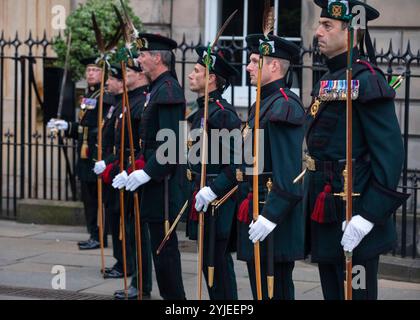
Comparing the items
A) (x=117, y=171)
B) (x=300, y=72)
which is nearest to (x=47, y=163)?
(x=300, y=72)

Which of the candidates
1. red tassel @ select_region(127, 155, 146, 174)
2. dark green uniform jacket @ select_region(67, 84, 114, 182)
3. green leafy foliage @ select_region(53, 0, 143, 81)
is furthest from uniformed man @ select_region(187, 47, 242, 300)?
green leafy foliage @ select_region(53, 0, 143, 81)

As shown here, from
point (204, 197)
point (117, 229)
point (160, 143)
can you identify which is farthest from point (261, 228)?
point (117, 229)

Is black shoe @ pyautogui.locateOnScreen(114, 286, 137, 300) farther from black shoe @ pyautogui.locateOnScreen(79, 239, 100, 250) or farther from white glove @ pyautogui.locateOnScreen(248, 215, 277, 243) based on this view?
white glove @ pyautogui.locateOnScreen(248, 215, 277, 243)

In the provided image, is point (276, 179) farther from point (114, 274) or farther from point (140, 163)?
point (114, 274)

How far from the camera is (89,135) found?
1081 centimetres

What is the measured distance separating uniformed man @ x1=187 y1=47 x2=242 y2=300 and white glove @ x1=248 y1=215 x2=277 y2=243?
106cm

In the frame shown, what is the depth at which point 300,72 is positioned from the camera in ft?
38.0

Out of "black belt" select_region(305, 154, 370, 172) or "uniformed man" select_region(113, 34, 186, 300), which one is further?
"uniformed man" select_region(113, 34, 186, 300)

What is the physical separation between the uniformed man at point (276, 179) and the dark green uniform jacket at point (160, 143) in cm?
135

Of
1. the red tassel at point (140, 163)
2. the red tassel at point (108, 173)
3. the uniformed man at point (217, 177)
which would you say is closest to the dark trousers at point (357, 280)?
the uniformed man at point (217, 177)

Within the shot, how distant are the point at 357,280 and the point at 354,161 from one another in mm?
661

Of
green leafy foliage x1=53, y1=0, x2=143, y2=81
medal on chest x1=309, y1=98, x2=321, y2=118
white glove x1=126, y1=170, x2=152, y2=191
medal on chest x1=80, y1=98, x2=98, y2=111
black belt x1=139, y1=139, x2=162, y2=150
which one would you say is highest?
green leafy foliage x1=53, y1=0, x2=143, y2=81

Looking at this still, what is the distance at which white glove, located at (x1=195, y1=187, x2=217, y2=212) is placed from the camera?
22.6ft

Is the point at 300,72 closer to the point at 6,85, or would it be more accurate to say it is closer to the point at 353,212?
the point at 6,85
